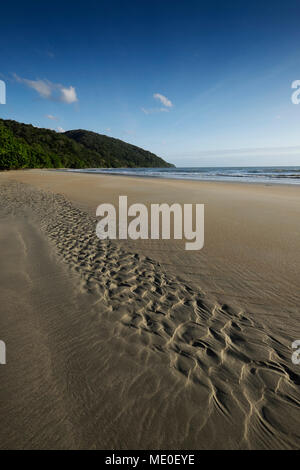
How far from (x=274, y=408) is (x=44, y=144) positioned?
5016 inches

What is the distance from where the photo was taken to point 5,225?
8.58 metres

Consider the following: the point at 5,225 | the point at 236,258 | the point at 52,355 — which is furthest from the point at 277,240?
the point at 5,225

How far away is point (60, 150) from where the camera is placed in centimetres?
11331

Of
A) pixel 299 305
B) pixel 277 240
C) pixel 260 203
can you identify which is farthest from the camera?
pixel 260 203
